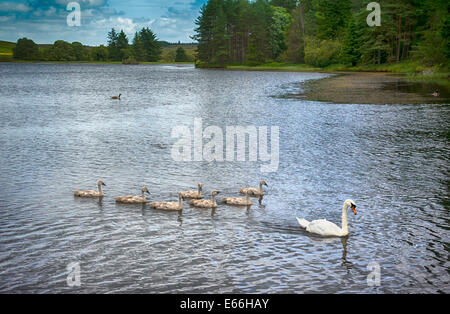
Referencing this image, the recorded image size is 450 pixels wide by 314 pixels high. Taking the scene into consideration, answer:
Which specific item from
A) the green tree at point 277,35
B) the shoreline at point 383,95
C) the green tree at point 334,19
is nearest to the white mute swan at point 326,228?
the shoreline at point 383,95

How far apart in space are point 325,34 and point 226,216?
136 m

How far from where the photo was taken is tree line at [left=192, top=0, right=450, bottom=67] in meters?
97.2

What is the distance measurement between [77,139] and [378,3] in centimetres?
9865

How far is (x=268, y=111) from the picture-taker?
50750mm

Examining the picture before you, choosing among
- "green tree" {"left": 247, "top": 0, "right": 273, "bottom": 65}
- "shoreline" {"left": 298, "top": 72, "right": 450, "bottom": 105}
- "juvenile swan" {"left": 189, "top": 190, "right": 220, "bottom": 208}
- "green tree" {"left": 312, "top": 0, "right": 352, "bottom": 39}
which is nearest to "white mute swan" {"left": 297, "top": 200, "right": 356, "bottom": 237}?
"juvenile swan" {"left": 189, "top": 190, "right": 220, "bottom": 208}

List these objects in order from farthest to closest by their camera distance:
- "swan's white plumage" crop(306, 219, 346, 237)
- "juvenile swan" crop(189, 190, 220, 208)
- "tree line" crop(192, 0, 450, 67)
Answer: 1. "tree line" crop(192, 0, 450, 67)
2. "juvenile swan" crop(189, 190, 220, 208)
3. "swan's white plumage" crop(306, 219, 346, 237)

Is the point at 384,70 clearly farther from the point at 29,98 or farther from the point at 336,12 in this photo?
the point at 29,98

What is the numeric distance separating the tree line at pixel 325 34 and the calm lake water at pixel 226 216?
6077 centimetres

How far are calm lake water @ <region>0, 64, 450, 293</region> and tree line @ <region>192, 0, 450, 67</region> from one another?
60.8m

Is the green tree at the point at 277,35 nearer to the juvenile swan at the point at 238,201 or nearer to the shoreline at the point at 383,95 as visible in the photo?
the shoreline at the point at 383,95

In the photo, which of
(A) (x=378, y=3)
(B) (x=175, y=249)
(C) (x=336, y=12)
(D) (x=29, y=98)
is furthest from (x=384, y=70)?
(B) (x=175, y=249)

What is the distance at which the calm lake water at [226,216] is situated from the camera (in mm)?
13305

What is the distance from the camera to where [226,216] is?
723 inches

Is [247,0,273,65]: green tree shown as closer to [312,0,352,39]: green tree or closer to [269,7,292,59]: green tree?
[269,7,292,59]: green tree
